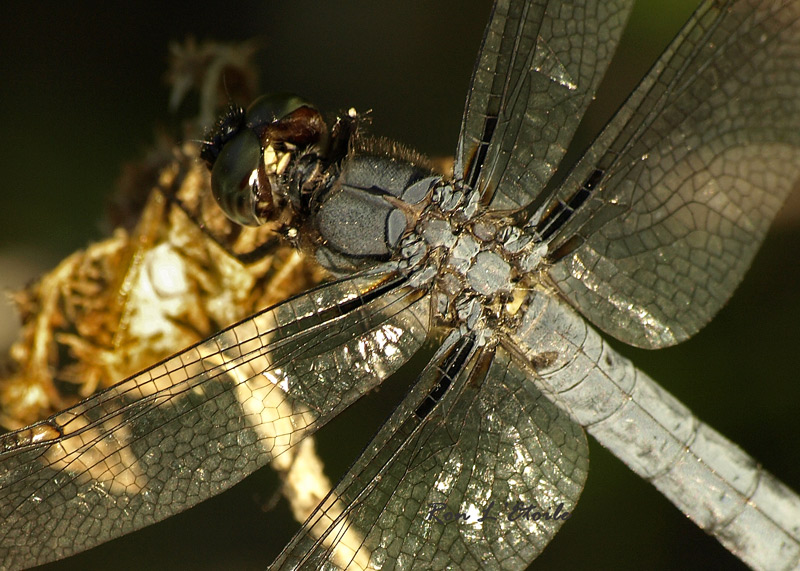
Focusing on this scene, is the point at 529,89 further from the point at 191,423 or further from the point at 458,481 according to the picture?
the point at 191,423

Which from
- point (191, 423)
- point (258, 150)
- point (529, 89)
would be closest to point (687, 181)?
point (529, 89)

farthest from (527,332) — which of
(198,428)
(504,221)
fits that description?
(198,428)

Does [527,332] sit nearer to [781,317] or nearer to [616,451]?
[616,451]

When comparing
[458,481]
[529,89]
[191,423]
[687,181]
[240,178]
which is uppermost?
[240,178]

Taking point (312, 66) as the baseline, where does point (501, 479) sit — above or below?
below

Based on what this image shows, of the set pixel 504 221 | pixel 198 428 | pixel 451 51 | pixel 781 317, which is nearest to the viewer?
pixel 198 428

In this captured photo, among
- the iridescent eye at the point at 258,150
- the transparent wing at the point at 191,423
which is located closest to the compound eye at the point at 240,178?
the iridescent eye at the point at 258,150

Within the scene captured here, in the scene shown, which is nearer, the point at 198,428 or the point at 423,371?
the point at 198,428
